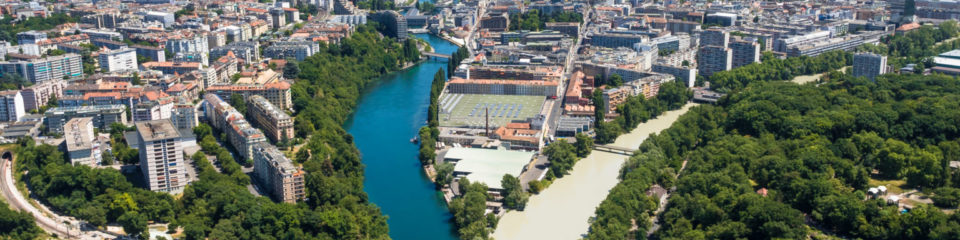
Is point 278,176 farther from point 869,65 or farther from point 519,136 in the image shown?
point 869,65

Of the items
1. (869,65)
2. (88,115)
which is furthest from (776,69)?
(88,115)

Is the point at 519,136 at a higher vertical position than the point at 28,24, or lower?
lower

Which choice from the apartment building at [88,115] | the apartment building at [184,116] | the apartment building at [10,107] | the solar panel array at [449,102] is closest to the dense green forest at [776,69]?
the solar panel array at [449,102]

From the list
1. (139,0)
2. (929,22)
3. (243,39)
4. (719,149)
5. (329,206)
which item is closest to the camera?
(329,206)

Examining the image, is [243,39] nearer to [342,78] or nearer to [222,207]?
[342,78]

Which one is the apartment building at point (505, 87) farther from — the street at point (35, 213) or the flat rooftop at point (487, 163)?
the street at point (35, 213)

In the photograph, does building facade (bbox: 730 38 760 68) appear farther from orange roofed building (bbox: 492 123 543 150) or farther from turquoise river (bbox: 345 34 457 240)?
orange roofed building (bbox: 492 123 543 150)

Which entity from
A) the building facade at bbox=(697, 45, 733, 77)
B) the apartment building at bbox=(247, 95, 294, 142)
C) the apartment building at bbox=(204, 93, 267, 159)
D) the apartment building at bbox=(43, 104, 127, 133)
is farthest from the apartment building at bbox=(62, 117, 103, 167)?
the building facade at bbox=(697, 45, 733, 77)

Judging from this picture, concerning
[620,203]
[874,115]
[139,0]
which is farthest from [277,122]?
[139,0]
